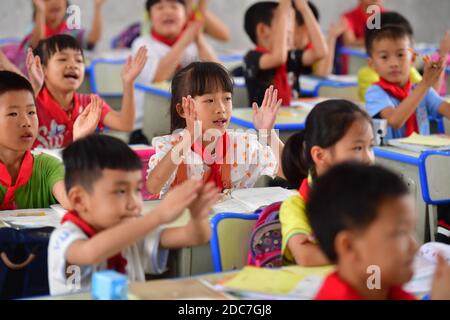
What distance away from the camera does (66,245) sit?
2.04 metres

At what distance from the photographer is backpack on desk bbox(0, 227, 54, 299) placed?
2.43 meters

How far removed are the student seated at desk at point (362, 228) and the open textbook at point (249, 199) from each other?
1.01 metres

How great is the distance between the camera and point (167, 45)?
17.8ft

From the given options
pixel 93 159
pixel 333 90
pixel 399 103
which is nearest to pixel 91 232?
pixel 93 159

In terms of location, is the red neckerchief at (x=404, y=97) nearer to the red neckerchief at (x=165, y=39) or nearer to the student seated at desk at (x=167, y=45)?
the student seated at desk at (x=167, y=45)

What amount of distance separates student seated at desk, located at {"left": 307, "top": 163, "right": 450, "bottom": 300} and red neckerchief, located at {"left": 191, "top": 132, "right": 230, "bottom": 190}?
4.14 ft

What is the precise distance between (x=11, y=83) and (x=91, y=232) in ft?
3.36

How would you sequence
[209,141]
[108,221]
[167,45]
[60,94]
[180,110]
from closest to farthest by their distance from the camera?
[108,221] → [209,141] → [180,110] → [60,94] → [167,45]

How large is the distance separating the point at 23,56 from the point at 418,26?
473 cm

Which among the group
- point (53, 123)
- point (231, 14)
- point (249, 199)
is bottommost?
point (249, 199)

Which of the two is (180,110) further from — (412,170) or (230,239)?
(412,170)
